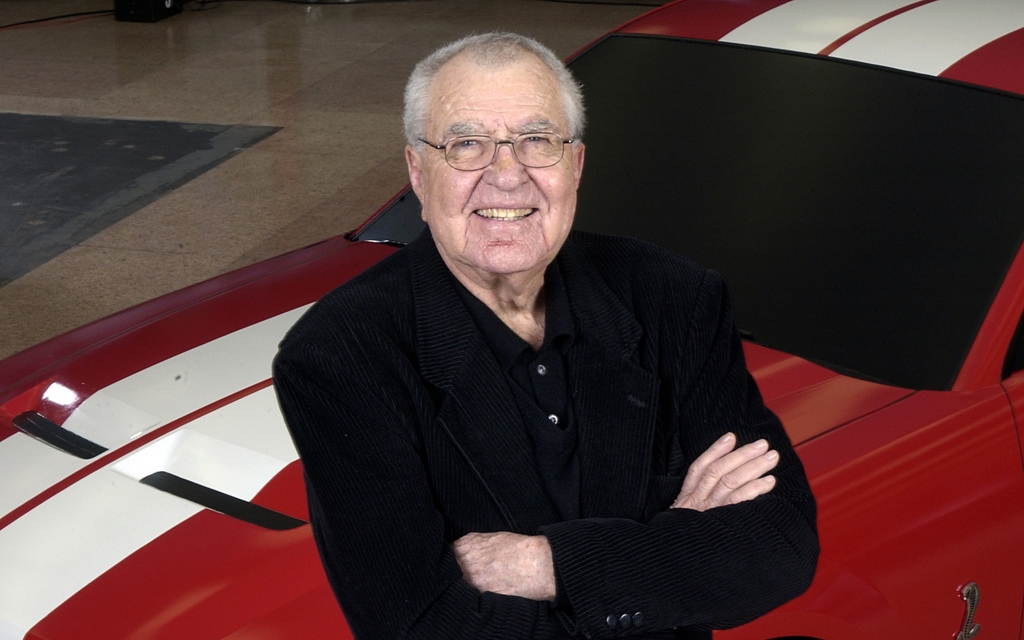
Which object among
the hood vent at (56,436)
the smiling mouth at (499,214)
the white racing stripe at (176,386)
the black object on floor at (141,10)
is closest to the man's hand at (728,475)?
the smiling mouth at (499,214)

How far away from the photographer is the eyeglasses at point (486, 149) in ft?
5.14

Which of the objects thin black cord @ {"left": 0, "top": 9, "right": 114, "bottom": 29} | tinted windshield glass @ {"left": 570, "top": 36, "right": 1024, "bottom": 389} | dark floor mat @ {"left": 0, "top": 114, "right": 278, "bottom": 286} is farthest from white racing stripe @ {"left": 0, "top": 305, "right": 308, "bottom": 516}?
thin black cord @ {"left": 0, "top": 9, "right": 114, "bottom": 29}

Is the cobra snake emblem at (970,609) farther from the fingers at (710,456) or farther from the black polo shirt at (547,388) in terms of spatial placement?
the black polo shirt at (547,388)

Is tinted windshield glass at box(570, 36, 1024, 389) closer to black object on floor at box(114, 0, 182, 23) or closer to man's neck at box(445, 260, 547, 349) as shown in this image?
man's neck at box(445, 260, 547, 349)

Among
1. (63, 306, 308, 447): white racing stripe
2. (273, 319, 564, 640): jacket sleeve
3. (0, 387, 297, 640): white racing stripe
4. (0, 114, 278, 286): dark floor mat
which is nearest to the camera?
(273, 319, 564, 640): jacket sleeve

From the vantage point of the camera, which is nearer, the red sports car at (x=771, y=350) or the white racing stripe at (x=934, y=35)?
the red sports car at (x=771, y=350)

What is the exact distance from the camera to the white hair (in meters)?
1.58

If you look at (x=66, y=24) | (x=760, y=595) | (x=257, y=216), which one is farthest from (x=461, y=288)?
(x=66, y=24)

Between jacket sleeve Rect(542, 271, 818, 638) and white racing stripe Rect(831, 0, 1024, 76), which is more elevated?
white racing stripe Rect(831, 0, 1024, 76)

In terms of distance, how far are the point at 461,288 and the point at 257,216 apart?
4.03 metres

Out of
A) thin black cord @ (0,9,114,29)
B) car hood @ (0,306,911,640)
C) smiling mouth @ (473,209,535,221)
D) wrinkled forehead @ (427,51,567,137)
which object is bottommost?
thin black cord @ (0,9,114,29)

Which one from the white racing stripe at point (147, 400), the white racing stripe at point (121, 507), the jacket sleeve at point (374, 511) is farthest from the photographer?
the white racing stripe at point (147, 400)

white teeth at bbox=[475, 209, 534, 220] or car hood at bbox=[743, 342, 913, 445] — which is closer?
white teeth at bbox=[475, 209, 534, 220]

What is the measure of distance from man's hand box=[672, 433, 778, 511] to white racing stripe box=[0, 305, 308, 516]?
81 centimetres
